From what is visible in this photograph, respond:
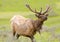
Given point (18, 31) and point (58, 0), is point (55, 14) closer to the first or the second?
point (58, 0)

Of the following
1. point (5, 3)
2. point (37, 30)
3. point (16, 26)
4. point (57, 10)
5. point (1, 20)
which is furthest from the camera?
point (5, 3)

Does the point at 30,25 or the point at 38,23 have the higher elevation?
the point at 38,23

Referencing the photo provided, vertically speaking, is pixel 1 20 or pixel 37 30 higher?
pixel 37 30

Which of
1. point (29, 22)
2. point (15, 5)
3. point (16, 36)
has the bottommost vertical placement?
point (15, 5)

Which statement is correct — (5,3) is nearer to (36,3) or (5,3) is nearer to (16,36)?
(36,3)

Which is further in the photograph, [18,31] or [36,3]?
[36,3]

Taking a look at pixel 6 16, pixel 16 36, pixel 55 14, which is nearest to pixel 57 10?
pixel 55 14

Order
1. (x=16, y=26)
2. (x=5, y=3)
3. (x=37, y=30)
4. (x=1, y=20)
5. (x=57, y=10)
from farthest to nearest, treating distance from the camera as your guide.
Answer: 1. (x=5, y=3)
2. (x=57, y=10)
3. (x=1, y=20)
4. (x=16, y=26)
5. (x=37, y=30)

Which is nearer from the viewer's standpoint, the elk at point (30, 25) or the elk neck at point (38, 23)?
→ the elk at point (30, 25)

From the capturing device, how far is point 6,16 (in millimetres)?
31984

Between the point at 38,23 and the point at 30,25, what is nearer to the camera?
the point at 38,23

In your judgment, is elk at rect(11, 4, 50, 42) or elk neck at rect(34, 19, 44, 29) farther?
elk neck at rect(34, 19, 44, 29)

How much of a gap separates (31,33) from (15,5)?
2595cm

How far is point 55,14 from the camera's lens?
104ft
